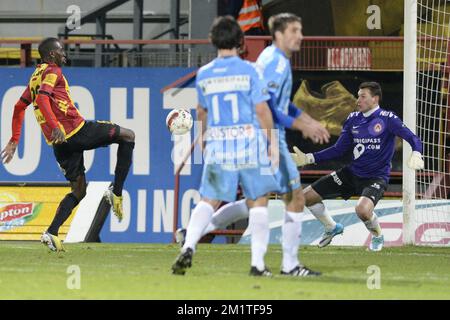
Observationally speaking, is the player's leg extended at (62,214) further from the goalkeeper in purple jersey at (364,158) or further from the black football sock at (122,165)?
the goalkeeper in purple jersey at (364,158)

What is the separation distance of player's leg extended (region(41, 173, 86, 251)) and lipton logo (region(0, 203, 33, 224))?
4101mm

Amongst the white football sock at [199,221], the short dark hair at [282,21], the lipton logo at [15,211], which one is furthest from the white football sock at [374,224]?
the lipton logo at [15,211]

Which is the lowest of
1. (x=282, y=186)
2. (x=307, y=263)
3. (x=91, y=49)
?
(x=307, y=263)

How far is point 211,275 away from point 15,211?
771 cm

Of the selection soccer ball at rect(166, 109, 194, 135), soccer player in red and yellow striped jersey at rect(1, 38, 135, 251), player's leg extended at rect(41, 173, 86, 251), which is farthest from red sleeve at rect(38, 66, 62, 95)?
soccer ball at rect(166, 109, 194, 135)

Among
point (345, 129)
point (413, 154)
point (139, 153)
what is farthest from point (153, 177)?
point (413, 154)

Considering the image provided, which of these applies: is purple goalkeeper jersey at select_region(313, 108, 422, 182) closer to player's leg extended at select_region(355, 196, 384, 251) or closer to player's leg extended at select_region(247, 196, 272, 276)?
player's leg extended at select_region(355, 196, 384, 251)

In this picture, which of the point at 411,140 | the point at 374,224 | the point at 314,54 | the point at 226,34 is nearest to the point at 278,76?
the point at 226,34

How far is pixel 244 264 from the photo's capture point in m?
11.2

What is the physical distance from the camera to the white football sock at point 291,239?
31.0ft

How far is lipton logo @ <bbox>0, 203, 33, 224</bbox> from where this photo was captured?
661 inches

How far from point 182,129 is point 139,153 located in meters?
1.83

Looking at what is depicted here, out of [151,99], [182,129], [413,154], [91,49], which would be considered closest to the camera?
[413,154]

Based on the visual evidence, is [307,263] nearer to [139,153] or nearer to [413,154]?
[413,154]
